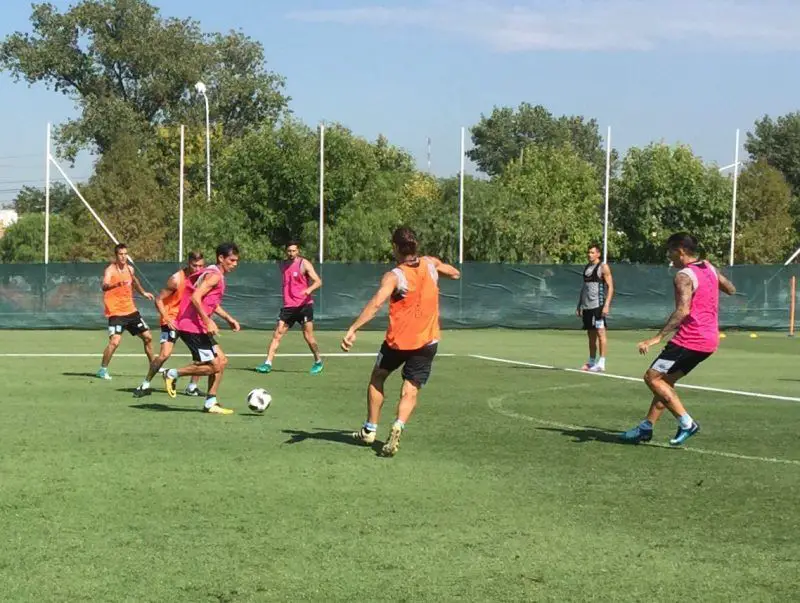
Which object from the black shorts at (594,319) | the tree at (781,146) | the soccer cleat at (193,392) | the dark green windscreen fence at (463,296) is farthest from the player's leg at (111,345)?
the tree at (781,146)

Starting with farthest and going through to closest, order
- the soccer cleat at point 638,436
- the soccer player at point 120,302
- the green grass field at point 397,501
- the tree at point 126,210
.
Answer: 1. the tree at point 126,210
2. the soccer player at point 120,302
3. the soccer cleat at point 638,436
4. the green grass field at point 397,501

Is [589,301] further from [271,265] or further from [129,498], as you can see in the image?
[271,265]

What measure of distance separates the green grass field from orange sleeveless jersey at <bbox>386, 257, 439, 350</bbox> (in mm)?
948

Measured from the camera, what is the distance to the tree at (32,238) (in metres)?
55.6

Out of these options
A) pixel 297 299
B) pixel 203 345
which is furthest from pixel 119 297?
pixel 203 345

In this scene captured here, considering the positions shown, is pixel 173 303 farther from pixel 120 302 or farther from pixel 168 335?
pixel 120 302

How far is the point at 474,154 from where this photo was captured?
11875cm

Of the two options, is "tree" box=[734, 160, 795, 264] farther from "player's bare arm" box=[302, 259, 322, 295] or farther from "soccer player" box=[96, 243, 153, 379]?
"soccer player" box=[96, 243, 153, 379]

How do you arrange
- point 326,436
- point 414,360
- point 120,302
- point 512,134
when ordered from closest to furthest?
point 414,360 < point 326,436 < point 120,302 < point 512,134

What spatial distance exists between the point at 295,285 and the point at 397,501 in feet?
33.4

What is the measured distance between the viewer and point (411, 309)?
29.7ft

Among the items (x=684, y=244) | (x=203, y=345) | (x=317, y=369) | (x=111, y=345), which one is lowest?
(x=317, y=369)

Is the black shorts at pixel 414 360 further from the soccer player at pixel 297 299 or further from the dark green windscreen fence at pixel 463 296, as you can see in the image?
the dark green windscreen fence at pixel 463 296

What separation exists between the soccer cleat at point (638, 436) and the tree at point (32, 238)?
4870 cm
